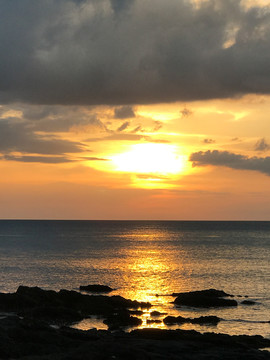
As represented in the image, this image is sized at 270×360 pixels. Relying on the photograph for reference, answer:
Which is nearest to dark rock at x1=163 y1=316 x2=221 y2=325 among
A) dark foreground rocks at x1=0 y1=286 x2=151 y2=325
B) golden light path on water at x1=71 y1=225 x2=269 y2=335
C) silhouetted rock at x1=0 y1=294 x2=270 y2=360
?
golden light path on water at x1=71 y1=225 x2=269 y2=335

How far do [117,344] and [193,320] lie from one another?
19.4m

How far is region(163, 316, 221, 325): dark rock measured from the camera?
52000 mm

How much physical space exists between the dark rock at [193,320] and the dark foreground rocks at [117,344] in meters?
8.85

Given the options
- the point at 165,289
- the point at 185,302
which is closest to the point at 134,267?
the point at 165,289

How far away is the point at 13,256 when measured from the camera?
126125 millimetres

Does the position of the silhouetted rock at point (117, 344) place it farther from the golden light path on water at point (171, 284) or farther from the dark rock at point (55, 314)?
the dark rock at point (55, 314)

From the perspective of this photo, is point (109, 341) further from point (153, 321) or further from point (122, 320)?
point (153, 321)

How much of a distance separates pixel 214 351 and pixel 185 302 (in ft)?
89.8

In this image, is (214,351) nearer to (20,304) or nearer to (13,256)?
(20,304)

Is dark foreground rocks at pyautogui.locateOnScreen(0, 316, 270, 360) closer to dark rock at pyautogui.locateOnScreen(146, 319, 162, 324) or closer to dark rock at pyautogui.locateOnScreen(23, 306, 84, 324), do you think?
dark rock at pyautogui.locateOnScreen(146, 319, 162, 324)

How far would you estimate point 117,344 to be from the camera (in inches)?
1378

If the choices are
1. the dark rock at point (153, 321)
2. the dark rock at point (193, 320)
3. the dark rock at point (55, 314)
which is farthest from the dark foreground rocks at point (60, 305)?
the dark rock at point (193, 320)

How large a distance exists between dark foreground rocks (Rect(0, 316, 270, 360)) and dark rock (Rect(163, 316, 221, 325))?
8.85 metres

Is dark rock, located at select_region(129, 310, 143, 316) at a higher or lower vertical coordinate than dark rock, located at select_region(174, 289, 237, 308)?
lower
